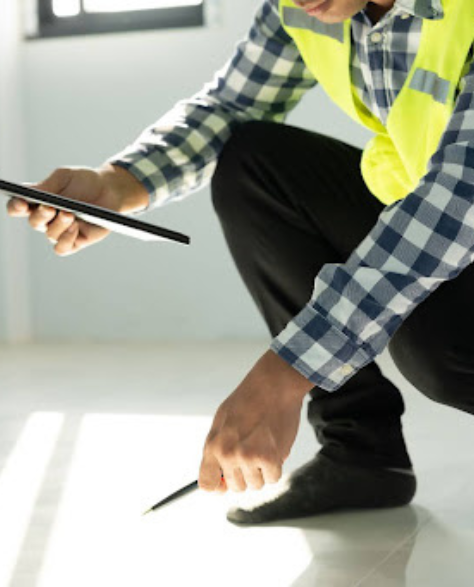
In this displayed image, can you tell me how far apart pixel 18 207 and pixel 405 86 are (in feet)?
1.65

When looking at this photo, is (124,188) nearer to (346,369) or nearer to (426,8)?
(426,8)

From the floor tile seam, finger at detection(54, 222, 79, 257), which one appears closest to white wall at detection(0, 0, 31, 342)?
finger at detection(54, 222, 79, 257)

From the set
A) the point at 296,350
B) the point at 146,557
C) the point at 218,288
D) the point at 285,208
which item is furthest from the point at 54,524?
the point at 218,288

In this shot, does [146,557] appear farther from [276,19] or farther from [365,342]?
[276,19]

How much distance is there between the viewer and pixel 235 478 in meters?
1.13

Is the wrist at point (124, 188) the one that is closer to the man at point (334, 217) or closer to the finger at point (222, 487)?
the man at point (334, 217)

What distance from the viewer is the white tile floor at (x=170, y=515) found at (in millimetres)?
1481

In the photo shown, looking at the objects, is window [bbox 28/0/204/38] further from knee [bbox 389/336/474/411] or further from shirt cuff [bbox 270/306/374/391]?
shirt cuff [bbox 270/306/374/391]

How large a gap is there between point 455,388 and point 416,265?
306 millimetres

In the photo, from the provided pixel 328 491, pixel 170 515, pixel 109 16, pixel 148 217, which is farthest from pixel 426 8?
pixel 109 16

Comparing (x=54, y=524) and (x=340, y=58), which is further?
(x=54, y=524)

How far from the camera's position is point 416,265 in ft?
3.80

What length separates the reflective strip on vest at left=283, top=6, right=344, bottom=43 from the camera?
1.58 metres

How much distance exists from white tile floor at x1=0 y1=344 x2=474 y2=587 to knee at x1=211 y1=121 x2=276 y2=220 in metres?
0.45
